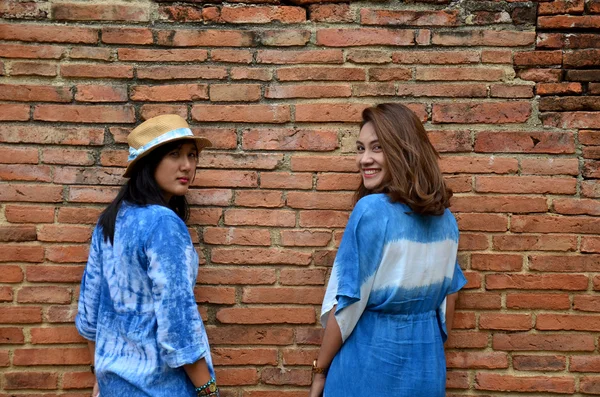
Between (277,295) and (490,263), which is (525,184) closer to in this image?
(490,263)

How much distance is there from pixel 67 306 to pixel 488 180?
2162 mm

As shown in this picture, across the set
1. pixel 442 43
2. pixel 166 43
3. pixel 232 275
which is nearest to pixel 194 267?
pixel 232 275

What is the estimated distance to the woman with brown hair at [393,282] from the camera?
2416 mm

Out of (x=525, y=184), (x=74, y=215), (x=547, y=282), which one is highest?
(x=525, y=184)

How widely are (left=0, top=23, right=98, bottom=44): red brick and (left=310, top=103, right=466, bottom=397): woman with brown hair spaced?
153 centimetres

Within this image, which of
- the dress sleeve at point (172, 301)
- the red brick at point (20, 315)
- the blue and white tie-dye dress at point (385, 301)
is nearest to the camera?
the dress sleeve at point (172, 301)

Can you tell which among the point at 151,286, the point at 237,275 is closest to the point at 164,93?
the point at 237,275

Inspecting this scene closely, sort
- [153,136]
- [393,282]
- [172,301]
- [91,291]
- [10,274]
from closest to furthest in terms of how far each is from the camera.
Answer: [172,301] < [393,282] < [153,136] < [91,291] < [10,274]

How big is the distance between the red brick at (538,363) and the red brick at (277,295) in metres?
1.03

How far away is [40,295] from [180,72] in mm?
1285

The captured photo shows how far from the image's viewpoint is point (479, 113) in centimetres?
309

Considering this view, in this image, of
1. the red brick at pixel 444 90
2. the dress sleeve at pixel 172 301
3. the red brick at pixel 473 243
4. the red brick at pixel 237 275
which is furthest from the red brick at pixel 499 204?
the dress sleeve at pixel 172 301

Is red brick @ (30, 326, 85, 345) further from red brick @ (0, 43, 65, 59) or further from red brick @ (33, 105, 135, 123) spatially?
red brick @ (0, 43, 65, 59)

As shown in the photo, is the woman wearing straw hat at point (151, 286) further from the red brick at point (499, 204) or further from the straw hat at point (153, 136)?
the red brick at point (499, 204)
